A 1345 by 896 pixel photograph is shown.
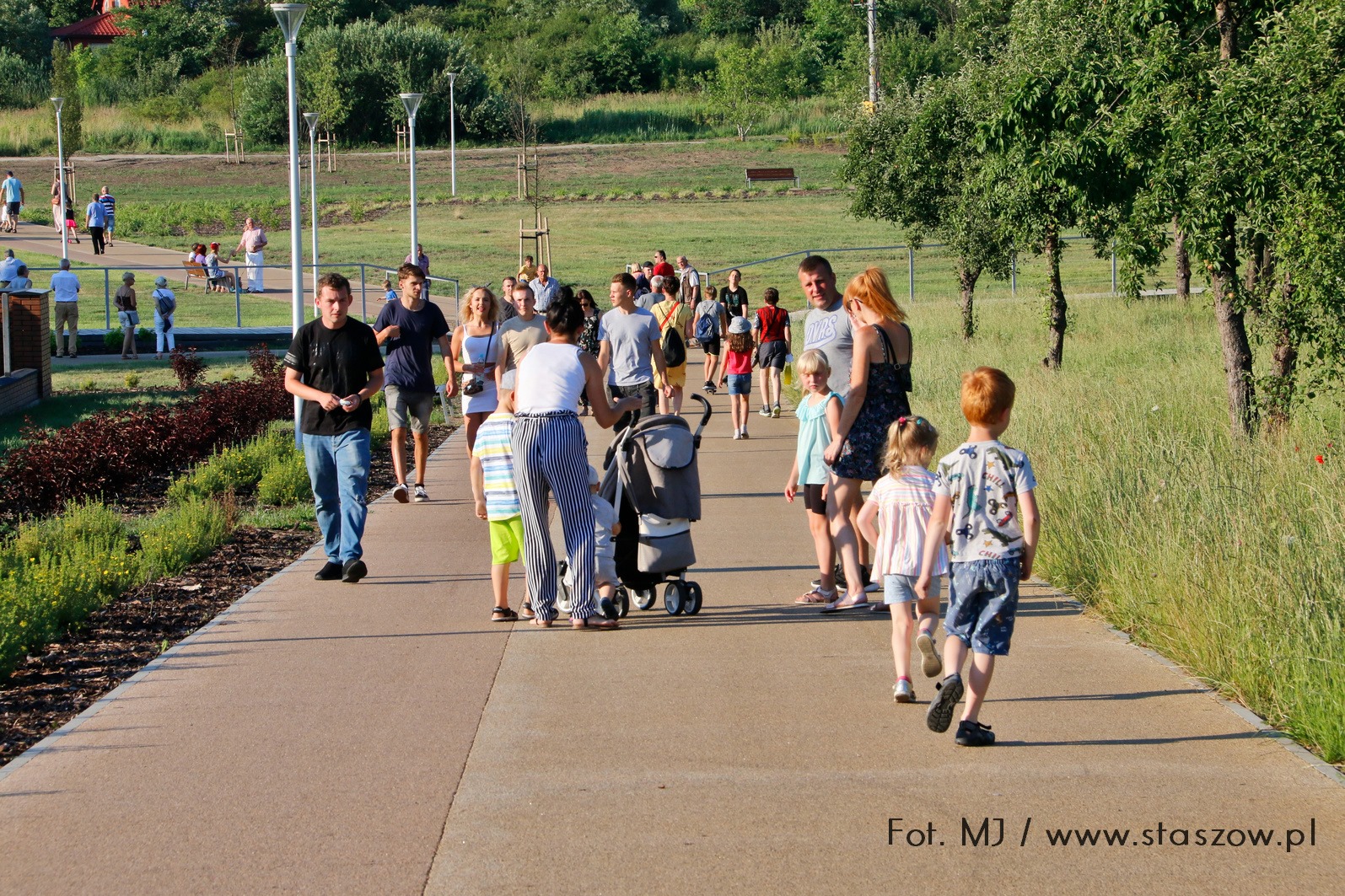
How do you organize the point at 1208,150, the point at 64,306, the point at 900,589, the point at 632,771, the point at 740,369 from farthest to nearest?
the point at 64,306
the point at 740,369
the point at 1208,150
the point at 900,589
the point at 632,771

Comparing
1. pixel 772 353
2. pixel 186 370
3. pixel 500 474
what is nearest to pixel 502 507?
pixel 500 474

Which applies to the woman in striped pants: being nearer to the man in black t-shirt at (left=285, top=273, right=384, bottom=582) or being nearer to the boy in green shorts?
the boy in green shorts

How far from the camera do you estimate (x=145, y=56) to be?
8962cm

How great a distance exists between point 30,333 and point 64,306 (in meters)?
6.51

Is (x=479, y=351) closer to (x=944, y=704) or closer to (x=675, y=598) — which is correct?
(x=675, y=598)

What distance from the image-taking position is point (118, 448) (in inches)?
519

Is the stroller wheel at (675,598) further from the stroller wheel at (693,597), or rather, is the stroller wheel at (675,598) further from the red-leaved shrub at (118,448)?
the red-leaved shrub at (118,448)

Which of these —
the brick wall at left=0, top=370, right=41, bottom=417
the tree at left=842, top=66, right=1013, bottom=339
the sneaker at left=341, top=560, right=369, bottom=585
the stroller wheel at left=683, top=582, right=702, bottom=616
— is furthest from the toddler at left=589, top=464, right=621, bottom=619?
the brick wall at left=0, top=370, right=41, bottom=417

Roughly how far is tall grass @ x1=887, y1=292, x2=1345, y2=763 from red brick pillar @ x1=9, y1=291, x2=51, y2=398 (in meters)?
13.2

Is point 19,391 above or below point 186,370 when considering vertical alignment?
below

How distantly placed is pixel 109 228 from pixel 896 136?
30.4m

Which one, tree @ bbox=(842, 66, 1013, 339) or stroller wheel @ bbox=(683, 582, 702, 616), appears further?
tree @ bbox=(842, 66, 1013, 339)

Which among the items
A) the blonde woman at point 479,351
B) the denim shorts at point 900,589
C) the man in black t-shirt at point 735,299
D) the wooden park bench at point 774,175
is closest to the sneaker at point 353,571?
the blonde woman at point 479,351

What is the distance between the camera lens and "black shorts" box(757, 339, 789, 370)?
1759 centimetres
